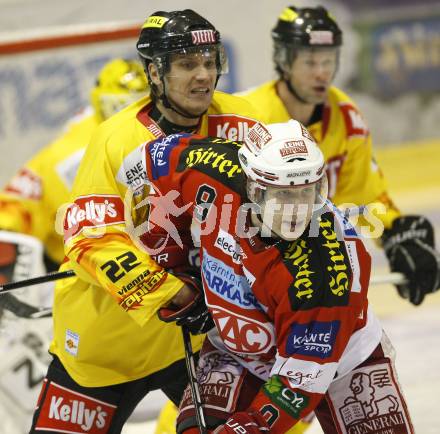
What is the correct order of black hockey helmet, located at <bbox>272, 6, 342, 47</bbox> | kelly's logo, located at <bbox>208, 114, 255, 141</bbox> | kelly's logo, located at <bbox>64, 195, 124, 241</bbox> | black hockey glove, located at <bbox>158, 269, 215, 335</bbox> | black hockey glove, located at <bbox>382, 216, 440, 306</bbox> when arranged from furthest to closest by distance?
black hockey helmet, located at <bbox>272, 6, 342, 47</bbox>
black hockey glove, located at <bbox>382, 216, 440, 306</bbox>
kelly's logo, located at <bbox>208, 114, 255, 141</bbox>
kelly's logo, located at <bbox>64, 195, 124, 241</bbox>
black hockey glove, located at <bbox>158, 269, 215, 335</bbox>

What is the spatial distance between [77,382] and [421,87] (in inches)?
218

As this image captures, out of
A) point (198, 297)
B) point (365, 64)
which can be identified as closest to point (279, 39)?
point (198, 297)

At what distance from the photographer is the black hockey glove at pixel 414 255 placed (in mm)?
3768

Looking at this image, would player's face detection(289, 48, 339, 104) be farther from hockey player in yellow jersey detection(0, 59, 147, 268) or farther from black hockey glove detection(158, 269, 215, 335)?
black hockey glove detection(158, 269, 215, 335)

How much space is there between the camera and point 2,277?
15.6 ft

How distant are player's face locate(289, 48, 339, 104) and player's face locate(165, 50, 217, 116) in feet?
3.73

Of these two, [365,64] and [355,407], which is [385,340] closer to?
[355,407]

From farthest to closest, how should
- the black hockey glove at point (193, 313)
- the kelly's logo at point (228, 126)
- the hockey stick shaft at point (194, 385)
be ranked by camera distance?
the kelly's logo at point (228, 126) < the black hockey glove at point (193, 313) < the hockey stick shaft at point (194, 385)

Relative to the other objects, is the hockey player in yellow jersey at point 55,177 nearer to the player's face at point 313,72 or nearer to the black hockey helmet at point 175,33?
the player's face at point 313,72

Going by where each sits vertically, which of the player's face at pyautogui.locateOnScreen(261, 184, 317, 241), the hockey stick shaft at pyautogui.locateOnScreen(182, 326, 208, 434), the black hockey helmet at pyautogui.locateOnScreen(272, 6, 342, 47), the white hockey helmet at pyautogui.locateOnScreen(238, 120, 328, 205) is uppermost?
the white hockey helmet at pyautogui.locateOnScreen(238, 120, 328, 205)

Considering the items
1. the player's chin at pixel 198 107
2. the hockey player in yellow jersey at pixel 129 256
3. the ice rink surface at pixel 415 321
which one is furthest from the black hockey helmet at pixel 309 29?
the ice rink surface at pixel 415 321

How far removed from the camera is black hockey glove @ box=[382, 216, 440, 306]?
148 inches

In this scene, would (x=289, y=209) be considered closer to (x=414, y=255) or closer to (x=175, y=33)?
(x=175, y=33)

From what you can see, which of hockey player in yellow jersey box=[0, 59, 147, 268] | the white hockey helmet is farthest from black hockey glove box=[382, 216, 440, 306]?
hockey player in yellow jersey box=[0, 59, 147, 268]
